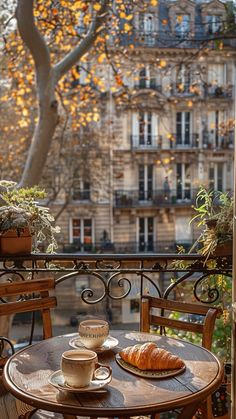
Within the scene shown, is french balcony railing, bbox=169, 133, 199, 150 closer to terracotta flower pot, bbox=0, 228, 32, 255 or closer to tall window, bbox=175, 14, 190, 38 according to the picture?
tall window, bbox=175, 14, 190, 38

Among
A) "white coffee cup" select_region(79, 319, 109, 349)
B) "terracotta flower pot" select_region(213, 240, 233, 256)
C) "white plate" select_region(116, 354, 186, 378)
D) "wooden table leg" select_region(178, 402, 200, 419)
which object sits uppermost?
"terracotta flower pot" select_region(213, 240, 233, 256)

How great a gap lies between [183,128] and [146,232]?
14.1ft

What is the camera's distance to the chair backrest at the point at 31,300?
2238mm

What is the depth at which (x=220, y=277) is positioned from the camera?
300 cm

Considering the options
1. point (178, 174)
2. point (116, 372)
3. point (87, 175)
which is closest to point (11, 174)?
point (87, 175)

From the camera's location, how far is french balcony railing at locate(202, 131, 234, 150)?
18.7 metres

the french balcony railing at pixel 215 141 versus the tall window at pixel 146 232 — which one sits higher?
the french balcony railing at pixel 215 141

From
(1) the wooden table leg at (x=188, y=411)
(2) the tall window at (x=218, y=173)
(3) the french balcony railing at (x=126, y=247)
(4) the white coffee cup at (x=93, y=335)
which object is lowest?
(3) the french balcony railing at (x=126, y=247)

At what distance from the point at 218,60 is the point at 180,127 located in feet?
9.84

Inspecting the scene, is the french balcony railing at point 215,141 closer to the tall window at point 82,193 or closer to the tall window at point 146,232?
the tall window at point 146,232

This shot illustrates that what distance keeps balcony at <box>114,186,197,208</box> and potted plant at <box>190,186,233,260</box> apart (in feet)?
51.8

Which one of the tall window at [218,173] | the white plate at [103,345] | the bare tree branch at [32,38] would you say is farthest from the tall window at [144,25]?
the tall window at [218,173]

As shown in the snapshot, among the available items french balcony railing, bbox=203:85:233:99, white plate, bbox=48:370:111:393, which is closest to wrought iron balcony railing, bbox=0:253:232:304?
white plate, bbox=48:370:111:393

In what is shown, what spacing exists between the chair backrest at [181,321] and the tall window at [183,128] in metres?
17.0
